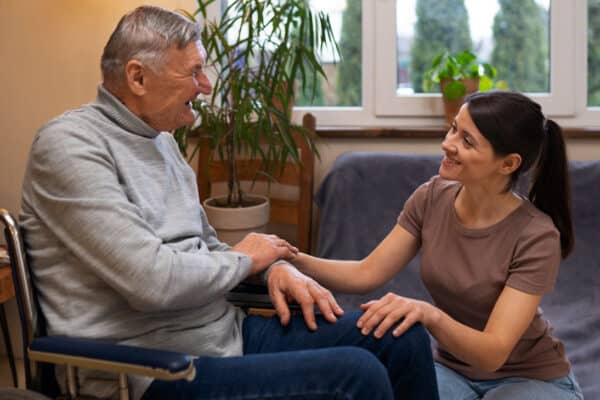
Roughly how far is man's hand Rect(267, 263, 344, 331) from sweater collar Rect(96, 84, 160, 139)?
429mm

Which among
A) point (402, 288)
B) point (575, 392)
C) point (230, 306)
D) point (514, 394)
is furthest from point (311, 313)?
point (402, 288)

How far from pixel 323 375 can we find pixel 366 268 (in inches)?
20.4

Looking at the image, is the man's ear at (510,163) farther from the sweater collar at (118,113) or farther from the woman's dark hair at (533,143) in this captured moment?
the sweater collar at (118,113)

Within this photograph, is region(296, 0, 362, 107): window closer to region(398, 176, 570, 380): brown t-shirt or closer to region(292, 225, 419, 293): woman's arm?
region(292, 225, 419, 293): woman's arm

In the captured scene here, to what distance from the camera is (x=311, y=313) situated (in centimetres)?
159

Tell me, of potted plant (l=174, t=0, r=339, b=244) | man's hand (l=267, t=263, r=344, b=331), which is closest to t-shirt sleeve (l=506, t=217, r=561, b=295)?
man's hand (l=267, t=263, r=344, b=331)

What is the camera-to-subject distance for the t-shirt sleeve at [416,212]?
1.81 metres

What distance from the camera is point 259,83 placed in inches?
103

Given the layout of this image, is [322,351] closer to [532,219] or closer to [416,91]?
[532,219]

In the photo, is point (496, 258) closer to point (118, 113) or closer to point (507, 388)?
point (507, 388)

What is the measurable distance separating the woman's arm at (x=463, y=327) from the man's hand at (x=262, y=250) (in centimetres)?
24

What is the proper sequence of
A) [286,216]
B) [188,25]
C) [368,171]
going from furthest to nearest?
1. [286,216]
2. [368,171]
3. [188,25]

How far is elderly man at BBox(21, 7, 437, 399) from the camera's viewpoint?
1.35 meters

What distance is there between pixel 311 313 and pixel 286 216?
53.7 inches
